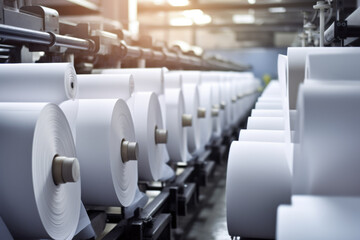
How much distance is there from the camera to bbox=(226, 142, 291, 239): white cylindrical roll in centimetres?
91

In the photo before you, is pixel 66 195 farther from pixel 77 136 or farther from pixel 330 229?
→ pixel 330 229

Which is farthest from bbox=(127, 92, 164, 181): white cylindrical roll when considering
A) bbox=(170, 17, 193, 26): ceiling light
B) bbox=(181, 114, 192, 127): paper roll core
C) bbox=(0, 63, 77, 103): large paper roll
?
bbox=(170, 17, 193, 26): ceiling light

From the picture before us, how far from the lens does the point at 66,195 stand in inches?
46.0

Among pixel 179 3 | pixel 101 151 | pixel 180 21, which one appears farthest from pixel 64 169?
pixel 180 21

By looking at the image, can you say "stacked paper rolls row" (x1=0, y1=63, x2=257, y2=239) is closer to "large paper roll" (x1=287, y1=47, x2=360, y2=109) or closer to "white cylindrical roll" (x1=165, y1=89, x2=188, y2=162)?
"white cylindrical roll" (x1=165, y1=89, x2=188, y2=162)

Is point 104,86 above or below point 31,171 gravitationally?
above

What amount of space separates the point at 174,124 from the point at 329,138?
155 cm

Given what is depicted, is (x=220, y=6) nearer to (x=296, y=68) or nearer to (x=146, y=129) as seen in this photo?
(x=146, y=129)

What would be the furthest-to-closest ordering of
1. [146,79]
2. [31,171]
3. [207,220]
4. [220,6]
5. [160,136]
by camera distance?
[220,6] < [207,220] < [146,79] < [160,136] < [31,171]

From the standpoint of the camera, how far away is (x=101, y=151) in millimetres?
1353

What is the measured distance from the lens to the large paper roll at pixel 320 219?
64 cm

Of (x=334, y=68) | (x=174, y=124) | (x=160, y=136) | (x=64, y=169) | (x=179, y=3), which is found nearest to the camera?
(x=334, y=68)

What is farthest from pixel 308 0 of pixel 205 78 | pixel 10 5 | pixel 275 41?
pixel 275 41

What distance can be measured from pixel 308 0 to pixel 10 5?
3623 millimetres
